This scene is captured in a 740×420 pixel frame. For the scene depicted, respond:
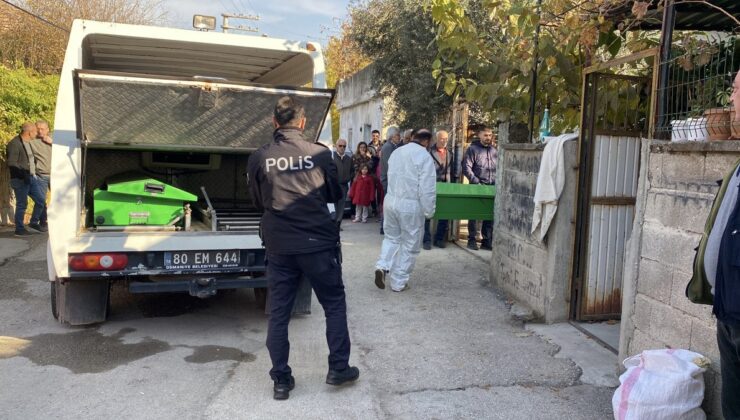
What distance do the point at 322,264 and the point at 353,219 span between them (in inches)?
362

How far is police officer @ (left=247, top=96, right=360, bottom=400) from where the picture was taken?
12.8 feet

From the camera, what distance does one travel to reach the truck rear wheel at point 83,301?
5.09 metres

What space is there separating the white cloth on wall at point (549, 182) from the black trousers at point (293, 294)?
2.28 metres

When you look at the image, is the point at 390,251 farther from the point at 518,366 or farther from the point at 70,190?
the point at 70,190

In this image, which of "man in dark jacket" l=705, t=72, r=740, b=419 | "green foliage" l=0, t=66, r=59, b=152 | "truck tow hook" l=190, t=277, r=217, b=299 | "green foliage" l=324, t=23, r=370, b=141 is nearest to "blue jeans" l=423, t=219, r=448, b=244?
"truck tow hook" l=190, t=277, r=217, b=299

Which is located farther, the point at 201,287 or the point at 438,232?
the point at 438,232

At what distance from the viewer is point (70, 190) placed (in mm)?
4742

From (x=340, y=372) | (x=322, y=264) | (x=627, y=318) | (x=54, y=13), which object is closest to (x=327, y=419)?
(x=340, y=372)

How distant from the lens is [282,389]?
390 cm

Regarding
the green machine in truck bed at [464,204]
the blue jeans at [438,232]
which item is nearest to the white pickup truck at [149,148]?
the green machine in truck bed at [464,204]

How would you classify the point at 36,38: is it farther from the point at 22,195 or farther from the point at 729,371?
the point at 729,371

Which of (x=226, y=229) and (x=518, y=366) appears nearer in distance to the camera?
(x=518, y=366)

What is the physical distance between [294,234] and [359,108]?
18510mm

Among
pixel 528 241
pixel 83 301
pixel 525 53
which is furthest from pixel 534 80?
pixel 83 301
